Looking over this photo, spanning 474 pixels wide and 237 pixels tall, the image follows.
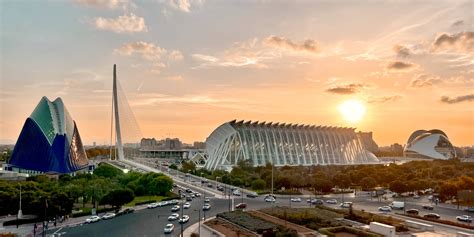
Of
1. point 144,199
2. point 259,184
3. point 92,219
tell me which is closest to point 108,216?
point 92,219

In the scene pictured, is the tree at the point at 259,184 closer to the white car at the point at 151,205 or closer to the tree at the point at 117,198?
the white car at the point at 151,205

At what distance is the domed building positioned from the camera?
102100 mm

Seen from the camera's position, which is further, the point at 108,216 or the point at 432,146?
the point at 432,146

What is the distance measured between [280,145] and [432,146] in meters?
43.9

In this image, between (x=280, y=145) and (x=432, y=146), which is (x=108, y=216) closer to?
(x=280, y=145)

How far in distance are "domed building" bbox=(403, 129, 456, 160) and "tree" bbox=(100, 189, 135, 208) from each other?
8362 cm

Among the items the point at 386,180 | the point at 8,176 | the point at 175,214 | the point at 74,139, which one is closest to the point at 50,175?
the point at 8,176

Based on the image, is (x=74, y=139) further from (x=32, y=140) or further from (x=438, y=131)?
(x=438, y=131)

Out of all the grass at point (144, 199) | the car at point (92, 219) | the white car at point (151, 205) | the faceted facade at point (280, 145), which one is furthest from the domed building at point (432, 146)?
the car at point (92, 219)

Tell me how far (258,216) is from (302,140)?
5490cm

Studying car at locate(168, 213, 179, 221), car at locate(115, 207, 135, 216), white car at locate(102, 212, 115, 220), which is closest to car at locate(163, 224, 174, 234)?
car at locate(168, 213, 179, 221)

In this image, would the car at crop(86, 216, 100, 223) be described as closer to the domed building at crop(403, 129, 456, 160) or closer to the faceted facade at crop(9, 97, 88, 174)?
the faceted facade at crop(9, 97, 88, 174)

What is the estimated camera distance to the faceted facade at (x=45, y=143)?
187 feet

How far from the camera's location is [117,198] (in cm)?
3716
